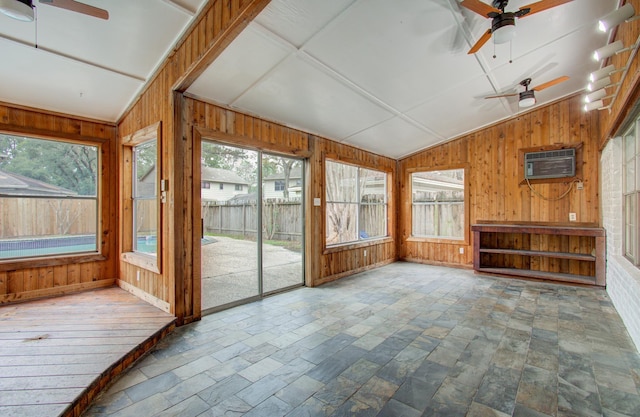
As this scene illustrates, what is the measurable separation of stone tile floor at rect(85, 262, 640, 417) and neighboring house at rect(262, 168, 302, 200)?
1.51m

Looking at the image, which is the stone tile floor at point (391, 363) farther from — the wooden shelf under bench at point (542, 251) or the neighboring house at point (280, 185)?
the neighboring house at point (280, 185)

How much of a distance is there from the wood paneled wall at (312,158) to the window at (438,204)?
61 centimetres

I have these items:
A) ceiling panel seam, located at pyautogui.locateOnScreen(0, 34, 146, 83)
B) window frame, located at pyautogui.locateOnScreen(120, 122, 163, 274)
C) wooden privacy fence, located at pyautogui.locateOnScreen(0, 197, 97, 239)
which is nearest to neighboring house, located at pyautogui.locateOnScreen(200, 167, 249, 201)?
window frame, located at pyautogui.locateOnScreen(120, 122, 163, 274)

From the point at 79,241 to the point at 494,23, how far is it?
17.8ft

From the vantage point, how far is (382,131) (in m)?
5.38

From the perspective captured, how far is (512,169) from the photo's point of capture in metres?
5.84

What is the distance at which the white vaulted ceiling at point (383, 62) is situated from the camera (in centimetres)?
271

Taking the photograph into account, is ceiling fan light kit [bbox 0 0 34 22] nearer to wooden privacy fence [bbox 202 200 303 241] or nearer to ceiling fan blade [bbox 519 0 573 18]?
wooden privacy fence [bbox 202 200 303 241]

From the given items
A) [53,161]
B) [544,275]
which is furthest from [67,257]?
[544,275]

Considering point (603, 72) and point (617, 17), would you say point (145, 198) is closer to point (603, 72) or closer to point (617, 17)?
point (617, 17)

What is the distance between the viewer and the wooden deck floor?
1857 millimetres

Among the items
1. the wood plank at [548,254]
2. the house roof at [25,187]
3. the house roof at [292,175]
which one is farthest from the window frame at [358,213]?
the house roof at [25,187]

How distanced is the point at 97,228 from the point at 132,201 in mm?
619

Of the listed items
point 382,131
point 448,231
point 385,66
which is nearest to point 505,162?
point 448,231
